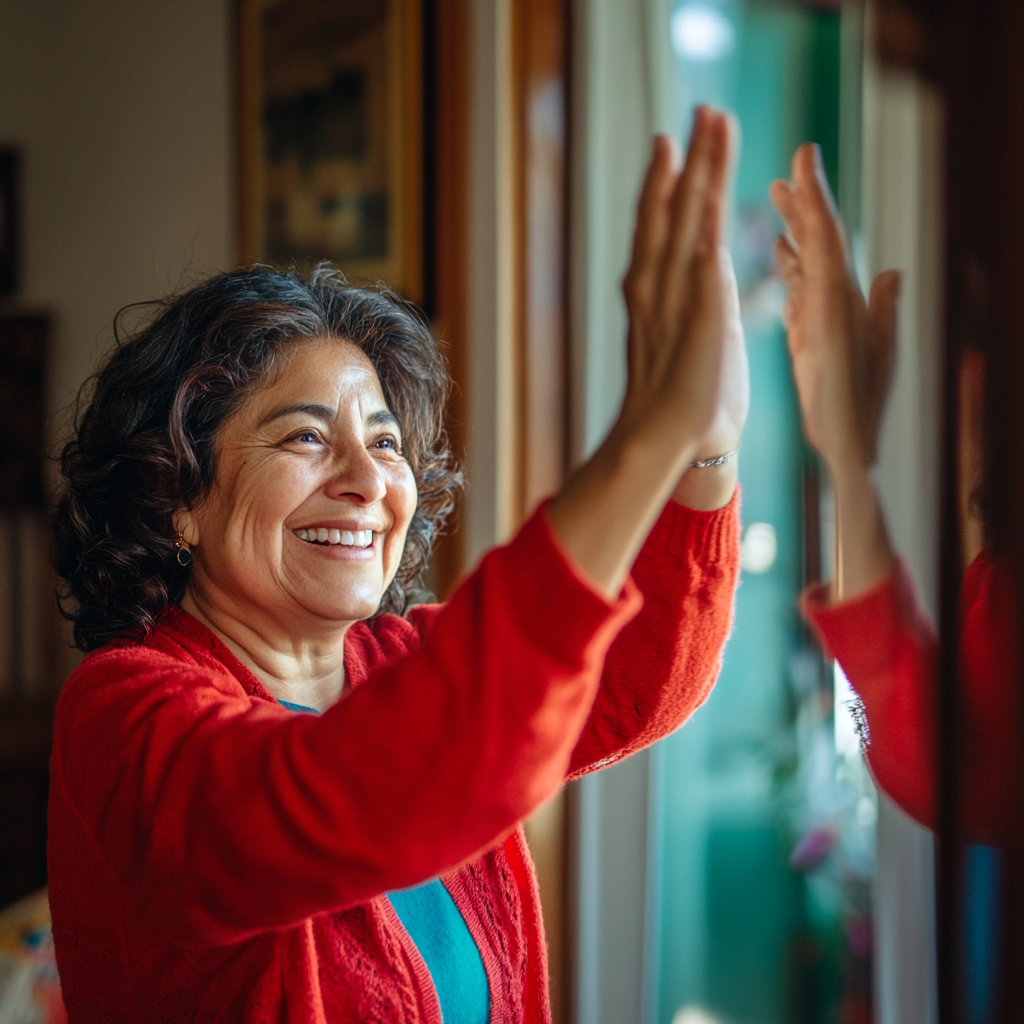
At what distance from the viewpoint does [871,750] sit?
2.75 ft

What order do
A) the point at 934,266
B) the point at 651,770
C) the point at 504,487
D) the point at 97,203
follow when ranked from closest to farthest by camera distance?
the point at 934,266 < the point at 651,770 < the point at 504,487 < the point at 97,203

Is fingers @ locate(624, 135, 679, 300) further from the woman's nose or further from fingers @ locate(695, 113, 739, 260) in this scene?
the woman's nose

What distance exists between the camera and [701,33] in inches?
71.1

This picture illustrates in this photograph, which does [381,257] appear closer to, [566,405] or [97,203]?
[566,405]

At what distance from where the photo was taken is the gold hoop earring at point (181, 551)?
98 cm

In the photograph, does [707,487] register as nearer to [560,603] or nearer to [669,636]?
[669,636]

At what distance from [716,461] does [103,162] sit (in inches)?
111

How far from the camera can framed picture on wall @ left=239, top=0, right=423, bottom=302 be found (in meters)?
2.08

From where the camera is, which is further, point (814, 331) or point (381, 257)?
point (381, 257)

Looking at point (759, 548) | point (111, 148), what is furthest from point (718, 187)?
point (111, 148)

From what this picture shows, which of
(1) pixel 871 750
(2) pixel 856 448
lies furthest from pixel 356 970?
(2) pixel 856 448

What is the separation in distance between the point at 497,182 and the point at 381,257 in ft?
1.32

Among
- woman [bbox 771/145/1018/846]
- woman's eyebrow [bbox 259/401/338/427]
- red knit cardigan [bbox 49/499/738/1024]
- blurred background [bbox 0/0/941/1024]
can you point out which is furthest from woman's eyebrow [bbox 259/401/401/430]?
blurred background [bbox 0/0/941/1024]

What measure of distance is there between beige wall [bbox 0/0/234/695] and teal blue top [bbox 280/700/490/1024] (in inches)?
84.2
